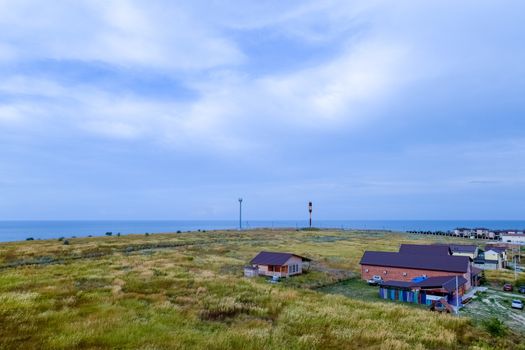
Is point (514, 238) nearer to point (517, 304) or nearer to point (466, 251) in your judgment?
point (466, 251)

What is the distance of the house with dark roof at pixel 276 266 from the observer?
49219 mm

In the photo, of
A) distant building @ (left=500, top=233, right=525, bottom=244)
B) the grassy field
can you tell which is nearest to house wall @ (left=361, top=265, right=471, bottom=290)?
the grassy field

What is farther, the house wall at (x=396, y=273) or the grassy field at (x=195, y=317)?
the house wall at (x=396, y=273)

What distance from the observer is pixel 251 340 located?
19047 mm

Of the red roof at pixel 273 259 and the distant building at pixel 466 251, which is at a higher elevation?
the red roof at pixel 273 259

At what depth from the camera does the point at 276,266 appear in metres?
49.7

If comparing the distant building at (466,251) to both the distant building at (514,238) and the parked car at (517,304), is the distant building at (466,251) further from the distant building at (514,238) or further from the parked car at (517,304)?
the distant building at (514,238)

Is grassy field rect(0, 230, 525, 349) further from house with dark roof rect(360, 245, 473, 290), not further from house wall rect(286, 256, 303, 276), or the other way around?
house with dark roof rect(360, 245, 473, 290)

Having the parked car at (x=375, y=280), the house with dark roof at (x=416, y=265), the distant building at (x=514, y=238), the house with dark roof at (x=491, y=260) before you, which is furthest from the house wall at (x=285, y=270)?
the distant building at (x=514, y=238)

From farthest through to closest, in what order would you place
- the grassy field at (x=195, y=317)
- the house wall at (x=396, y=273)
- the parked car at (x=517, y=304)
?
the house wall at (x=396, y=273)
the parked car at (x=517, y=304)
the grassy field at (x=195, y=317)

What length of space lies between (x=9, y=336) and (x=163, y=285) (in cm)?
1762

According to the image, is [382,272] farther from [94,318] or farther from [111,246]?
[111,246]

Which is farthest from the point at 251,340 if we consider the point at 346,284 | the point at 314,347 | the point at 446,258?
the point at 446,258

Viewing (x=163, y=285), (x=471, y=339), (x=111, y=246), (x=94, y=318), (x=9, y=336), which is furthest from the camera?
(x=111, y=246)
